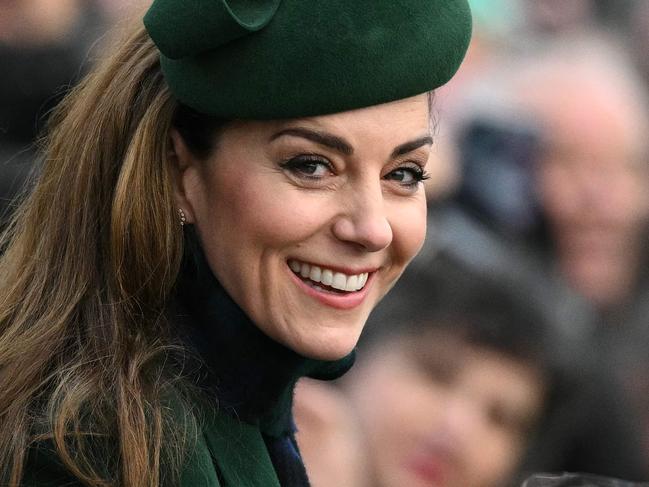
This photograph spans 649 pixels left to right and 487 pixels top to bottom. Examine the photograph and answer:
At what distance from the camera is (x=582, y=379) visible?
182 inches

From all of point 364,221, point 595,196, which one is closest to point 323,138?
point 364,221

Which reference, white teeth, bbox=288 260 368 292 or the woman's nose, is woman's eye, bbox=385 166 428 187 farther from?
white teeth, bbox=288 260 368 292

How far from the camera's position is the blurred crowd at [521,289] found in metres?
4.37

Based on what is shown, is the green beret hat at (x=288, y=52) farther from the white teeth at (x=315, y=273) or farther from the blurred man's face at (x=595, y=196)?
the blurred man's face at (x=595, y=196)

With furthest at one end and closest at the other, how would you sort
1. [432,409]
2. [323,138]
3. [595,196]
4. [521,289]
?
[595,196] < [521,289] < [432,409] < [323,138]

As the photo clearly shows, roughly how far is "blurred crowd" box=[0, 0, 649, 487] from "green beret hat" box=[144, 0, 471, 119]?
6.90 feet

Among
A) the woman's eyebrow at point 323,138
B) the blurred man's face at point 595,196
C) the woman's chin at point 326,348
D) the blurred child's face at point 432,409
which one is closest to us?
the woman's eyebrow at point 323,138

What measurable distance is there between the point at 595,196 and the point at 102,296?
9.02 ft

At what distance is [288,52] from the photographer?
2.13 m

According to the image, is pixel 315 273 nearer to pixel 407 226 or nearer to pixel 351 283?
pixel 351 283

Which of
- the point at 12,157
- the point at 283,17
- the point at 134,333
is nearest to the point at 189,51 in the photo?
the point at 283,17

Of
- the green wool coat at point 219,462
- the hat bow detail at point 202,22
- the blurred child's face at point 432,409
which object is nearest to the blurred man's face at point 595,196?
the blurred child's face at point 432,409

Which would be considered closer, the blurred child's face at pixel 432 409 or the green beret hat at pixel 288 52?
the green beret hat at pixel 288 52

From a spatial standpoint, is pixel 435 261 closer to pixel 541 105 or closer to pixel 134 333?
pixel 541 105
